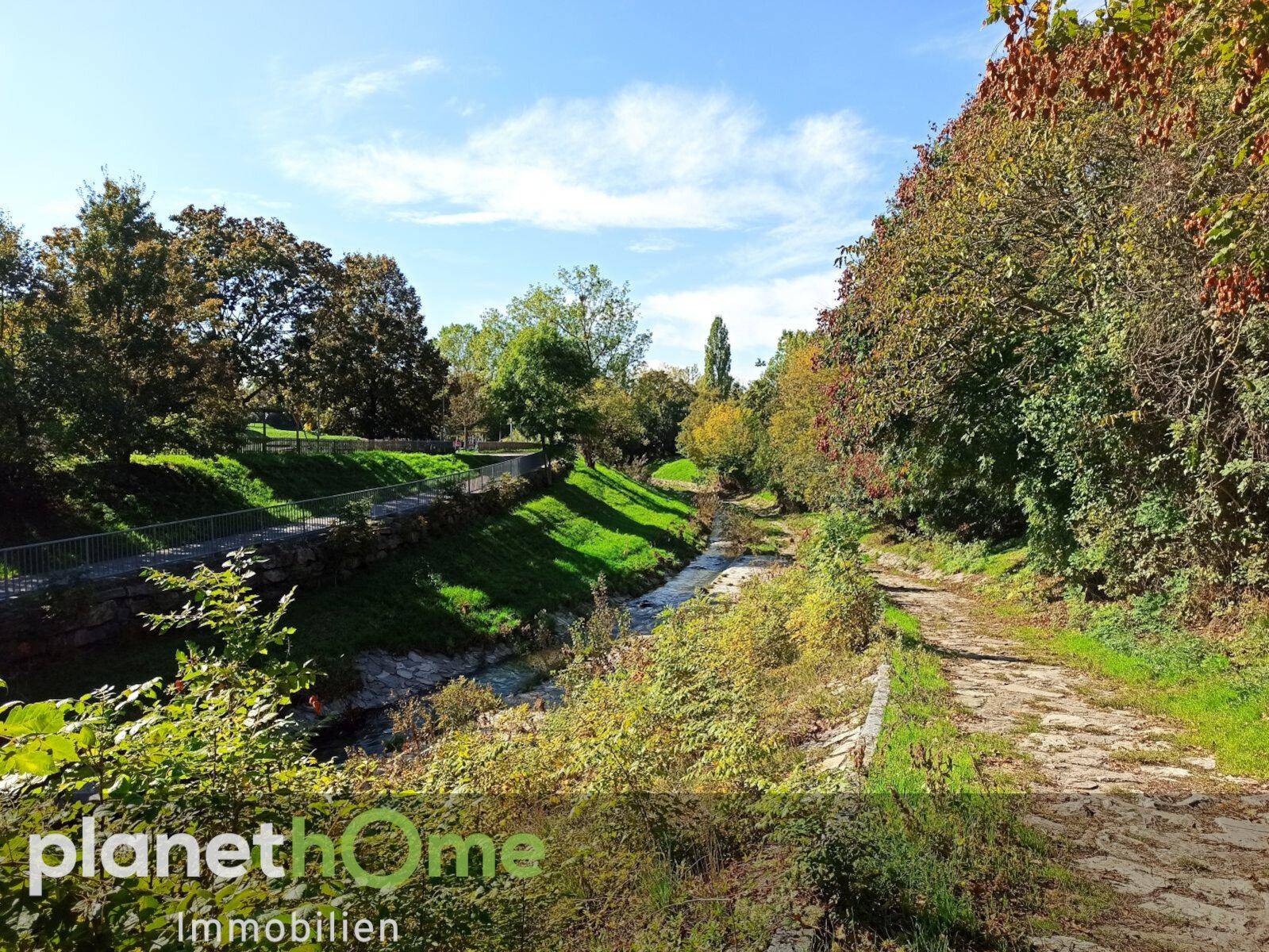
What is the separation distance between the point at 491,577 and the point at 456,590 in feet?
6.53

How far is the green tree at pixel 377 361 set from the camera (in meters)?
35.2

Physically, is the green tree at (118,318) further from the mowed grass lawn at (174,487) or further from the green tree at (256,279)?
the green tree at (256,279)

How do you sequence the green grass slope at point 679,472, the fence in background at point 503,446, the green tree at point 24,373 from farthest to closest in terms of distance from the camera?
1. the green grass slope at point 679,472
2. the fence in background at point 503,446
3. the green tree at point 24,373

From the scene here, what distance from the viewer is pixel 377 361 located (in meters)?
37.8

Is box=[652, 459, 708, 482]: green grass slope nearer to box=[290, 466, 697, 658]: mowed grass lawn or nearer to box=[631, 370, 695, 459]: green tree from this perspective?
box=[631, 370, 695, 459]: green tree

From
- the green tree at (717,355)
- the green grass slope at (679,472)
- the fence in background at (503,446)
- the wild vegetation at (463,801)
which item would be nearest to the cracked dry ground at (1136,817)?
the wild vegetation at (463,801)

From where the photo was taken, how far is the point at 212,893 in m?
2.64

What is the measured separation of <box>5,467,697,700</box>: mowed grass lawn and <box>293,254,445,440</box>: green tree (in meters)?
12.3

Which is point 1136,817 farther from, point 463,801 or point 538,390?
point 538,390

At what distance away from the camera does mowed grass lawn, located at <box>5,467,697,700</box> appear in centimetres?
1229

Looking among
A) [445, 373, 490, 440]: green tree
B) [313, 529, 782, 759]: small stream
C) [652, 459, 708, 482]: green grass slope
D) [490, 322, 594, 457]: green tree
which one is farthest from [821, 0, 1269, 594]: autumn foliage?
[652, 459, 708, 482]: green grass slope

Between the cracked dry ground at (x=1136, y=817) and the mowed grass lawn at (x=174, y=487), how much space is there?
63.4 feet

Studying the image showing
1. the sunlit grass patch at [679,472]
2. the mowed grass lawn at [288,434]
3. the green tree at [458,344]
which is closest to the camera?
the mowed grass lawn at [288,434]

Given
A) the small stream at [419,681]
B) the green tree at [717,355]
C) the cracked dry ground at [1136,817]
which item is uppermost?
the green tree at [717,355]
